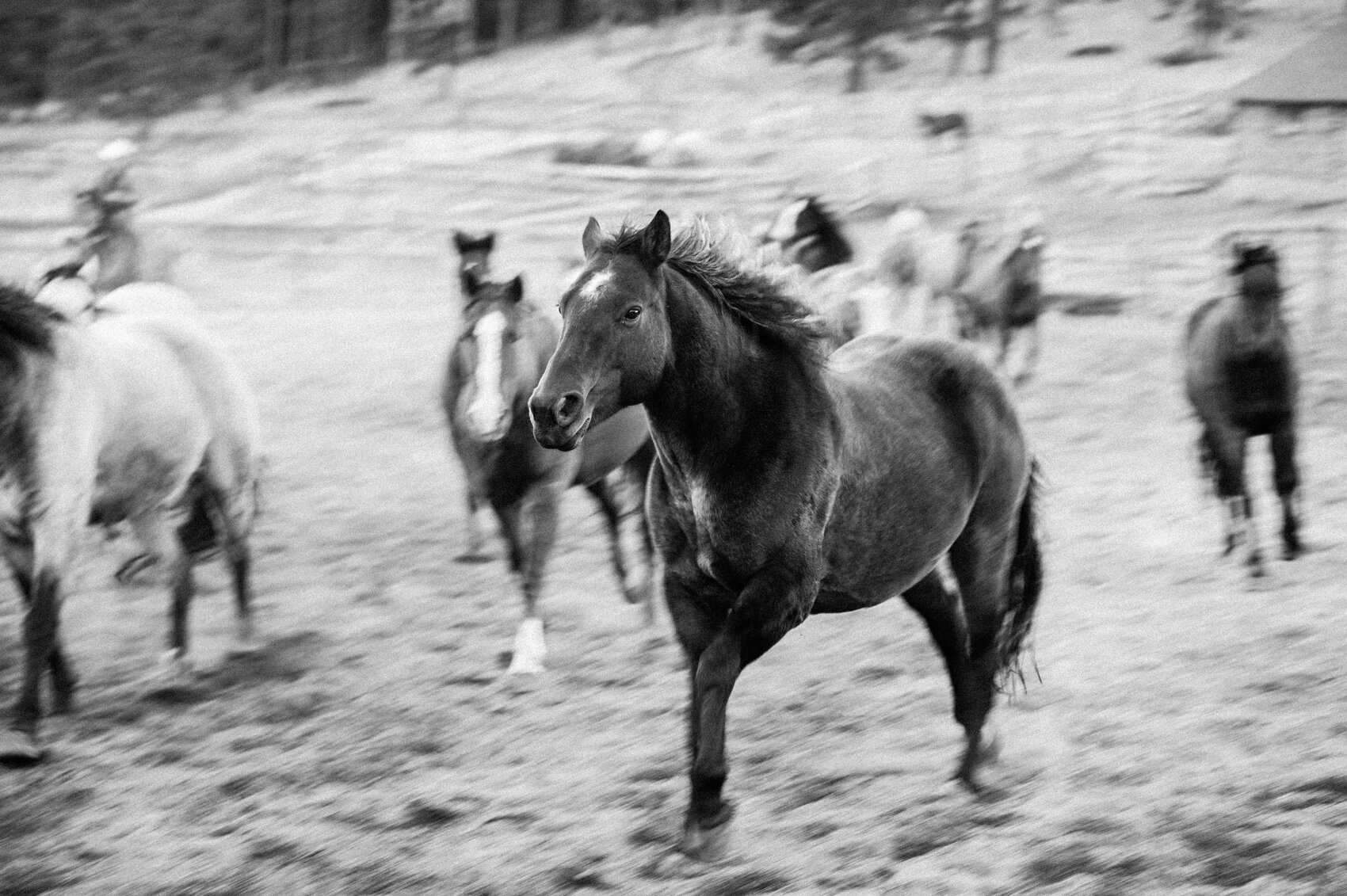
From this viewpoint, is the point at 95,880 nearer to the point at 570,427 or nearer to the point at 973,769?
the point at 570,427

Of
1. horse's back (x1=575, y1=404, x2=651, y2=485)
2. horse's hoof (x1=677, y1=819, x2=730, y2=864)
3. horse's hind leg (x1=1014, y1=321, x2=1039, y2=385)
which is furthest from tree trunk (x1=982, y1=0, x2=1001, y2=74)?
horse's hoof (x1=677, y1=819, x2=730, y2=864)

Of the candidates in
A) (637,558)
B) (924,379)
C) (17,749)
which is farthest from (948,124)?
(17,749)

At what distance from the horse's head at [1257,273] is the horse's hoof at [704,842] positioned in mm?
4583

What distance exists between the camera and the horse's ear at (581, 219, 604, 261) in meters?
3.89

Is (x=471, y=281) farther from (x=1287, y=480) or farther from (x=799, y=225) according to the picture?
(x=1287, y=480)

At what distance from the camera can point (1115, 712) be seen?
5.34m

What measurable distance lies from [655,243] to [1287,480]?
16.2ft

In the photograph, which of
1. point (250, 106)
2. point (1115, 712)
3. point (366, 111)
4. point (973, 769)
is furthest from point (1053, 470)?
point (250, 106)

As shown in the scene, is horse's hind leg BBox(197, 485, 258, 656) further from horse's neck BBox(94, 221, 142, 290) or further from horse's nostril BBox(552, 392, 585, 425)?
horse's nostril BBox(552, 392, 585, 425)

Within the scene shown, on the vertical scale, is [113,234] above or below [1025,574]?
above

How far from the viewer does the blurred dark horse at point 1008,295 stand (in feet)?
45.2

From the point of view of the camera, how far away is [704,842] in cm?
408

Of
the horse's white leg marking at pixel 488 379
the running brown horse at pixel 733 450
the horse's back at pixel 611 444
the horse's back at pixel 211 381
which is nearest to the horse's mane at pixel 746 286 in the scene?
the running brown horse at pixel 733 450

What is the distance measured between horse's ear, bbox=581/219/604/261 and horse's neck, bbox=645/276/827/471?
203 mm
